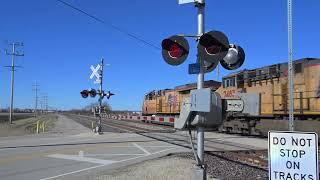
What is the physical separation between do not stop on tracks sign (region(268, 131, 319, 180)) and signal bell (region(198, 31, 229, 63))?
214 cm

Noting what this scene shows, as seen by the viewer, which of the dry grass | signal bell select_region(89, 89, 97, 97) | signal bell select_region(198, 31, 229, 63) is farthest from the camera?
the dry grass

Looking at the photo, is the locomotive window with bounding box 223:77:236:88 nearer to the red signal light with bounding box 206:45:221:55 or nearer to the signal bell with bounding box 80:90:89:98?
the signal bell with bounding box 80:90:89:98

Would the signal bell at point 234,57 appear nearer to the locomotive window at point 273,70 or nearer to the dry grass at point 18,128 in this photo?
the locomotive window at point 273,70

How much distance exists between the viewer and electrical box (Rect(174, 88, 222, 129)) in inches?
271

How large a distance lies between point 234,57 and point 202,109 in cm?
166

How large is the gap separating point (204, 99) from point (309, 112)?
57.8 feet

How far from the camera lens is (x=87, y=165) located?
14727 millimetres

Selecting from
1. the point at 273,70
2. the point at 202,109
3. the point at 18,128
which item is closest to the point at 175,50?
the point at 202,109

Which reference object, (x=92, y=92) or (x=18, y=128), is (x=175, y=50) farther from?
(x=18, y=128)

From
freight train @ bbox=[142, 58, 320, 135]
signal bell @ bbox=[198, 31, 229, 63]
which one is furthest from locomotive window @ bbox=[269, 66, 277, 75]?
signal bell @ bbox=[198, 31, 229, 63]

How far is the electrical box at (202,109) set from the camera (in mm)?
6883

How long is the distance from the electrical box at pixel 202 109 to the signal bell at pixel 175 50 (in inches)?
37.4

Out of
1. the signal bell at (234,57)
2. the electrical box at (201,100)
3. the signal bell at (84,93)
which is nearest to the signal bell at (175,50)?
the signal bell at (234,57)

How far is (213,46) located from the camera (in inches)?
292
